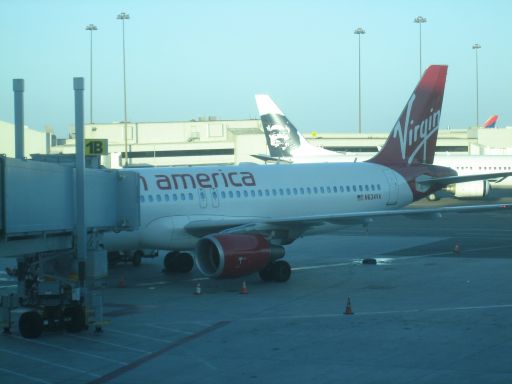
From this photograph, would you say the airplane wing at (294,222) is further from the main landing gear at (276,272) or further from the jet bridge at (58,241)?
the jet bridge at (58,241)

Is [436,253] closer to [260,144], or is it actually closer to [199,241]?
[199,241]

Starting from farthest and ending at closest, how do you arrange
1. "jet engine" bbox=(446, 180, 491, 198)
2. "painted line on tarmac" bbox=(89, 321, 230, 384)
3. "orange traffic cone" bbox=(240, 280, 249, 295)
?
"jet engine" bbox=(446, 180, 491, 198), "orange traffic cone" bbox=(240, 280, 249, 295), "painted line on tarmac" bbox=(89, 321, 230, 384)

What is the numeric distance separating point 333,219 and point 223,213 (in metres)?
3.80

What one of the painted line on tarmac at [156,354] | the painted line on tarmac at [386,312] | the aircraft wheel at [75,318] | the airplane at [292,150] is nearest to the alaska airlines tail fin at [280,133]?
the airplane at [292,150]

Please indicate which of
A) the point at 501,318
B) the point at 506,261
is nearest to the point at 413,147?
the point at 506,261

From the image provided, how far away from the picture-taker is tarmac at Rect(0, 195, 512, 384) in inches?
567

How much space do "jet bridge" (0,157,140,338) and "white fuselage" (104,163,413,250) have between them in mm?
5203

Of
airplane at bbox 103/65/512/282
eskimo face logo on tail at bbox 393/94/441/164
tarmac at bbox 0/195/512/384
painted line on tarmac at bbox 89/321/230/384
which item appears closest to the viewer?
painted line on tarmac at bbox 89/321/230/384

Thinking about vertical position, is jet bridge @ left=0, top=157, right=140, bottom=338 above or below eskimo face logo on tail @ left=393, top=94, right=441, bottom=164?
below

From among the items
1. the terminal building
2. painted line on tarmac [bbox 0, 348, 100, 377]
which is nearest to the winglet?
the terminal building

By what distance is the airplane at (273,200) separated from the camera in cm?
2358

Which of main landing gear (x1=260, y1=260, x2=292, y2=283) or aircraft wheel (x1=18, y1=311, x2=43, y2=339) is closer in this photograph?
aircraft wheel (x1=18, y1=311, x2=43, y2=339)

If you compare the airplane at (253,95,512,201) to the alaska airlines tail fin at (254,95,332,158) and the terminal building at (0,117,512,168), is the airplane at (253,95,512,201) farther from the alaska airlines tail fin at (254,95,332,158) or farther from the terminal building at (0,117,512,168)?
the terminal building at (0,117,512,168)

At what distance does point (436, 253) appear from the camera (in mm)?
31828
